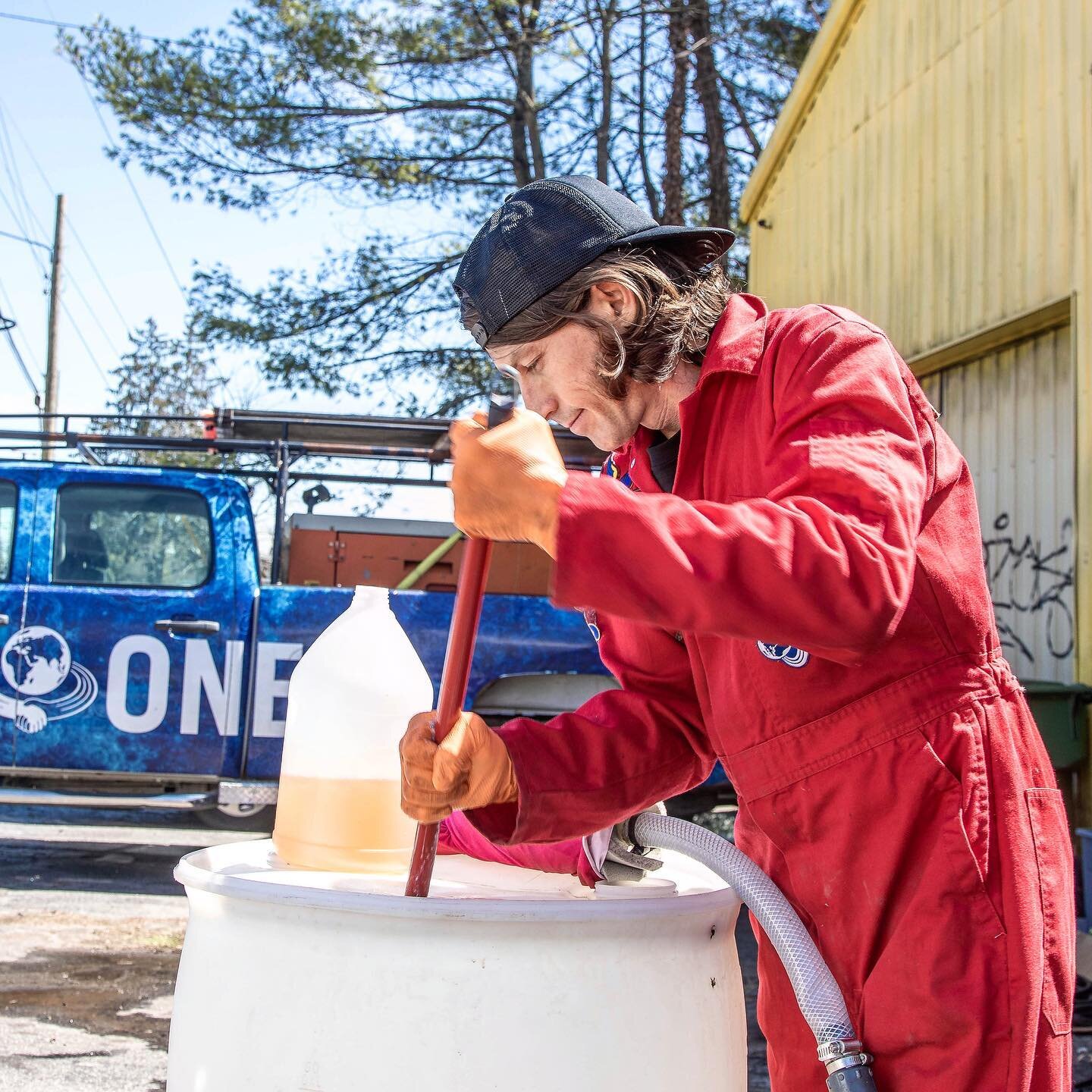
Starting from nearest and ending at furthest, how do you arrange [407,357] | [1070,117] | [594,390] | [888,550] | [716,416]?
[888,550], [716,416], [594,390], [1070,117], [407,357]

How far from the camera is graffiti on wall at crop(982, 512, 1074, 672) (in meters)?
5.93

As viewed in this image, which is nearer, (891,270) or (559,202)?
(559,202)

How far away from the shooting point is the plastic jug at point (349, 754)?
196cm

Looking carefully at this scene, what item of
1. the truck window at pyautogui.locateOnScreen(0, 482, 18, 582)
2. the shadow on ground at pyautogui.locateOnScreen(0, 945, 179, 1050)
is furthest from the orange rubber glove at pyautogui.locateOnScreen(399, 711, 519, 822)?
the truck window at pyautogui.locateOnScreen(0, 482, 18, 582)

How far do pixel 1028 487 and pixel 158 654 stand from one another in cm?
450

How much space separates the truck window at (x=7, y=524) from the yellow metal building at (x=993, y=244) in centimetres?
509

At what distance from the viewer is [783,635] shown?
1.17 metres

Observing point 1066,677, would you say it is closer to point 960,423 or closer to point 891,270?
point 960,423

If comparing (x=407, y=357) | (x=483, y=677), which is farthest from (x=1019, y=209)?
(x=407, y=357)

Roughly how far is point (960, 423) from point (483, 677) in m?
3.22

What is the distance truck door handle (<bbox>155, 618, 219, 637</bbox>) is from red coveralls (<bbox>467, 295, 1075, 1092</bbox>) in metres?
4.67

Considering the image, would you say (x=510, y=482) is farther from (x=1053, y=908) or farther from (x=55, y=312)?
(x=55, y=312)

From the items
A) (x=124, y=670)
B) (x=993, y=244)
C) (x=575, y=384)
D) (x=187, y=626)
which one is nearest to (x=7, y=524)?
(x=124, y=670)

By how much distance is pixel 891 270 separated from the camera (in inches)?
302
